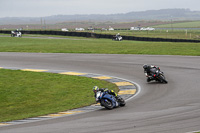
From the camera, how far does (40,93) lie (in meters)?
19.7

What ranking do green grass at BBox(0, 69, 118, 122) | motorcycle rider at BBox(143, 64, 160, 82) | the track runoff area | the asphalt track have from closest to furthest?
the asphalt track < the track runoff area < green grass at BBox(0, 69, 118, 122) < motorcycle rider at BBox(143, 64, 160, 82)

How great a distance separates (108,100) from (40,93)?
5542 millimetres

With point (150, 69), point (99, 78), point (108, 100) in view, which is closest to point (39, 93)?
point (99, 78)

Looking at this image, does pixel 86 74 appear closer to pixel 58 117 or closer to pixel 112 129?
pixel 58 117

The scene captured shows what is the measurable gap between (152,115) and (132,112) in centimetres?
109

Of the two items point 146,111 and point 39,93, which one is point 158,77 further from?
point 146,111

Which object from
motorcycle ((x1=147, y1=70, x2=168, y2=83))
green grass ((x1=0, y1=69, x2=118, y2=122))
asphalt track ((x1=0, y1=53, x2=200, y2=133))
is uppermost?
motorcycle ((x1=147, y1=70, x2=168, y2=83))

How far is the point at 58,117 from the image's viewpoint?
14.1m

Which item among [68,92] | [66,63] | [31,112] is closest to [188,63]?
[66,63]

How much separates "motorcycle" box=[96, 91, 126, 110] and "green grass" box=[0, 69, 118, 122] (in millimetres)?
1329

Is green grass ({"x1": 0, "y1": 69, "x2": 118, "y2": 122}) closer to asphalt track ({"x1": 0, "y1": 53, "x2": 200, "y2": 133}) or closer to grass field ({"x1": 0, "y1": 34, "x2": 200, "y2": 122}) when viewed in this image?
grass field ({"x1": 0, "y1": 34, "x2": 200, "y2": 122})

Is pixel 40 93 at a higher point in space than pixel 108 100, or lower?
lower

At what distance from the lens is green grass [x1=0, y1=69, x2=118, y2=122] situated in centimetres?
1631

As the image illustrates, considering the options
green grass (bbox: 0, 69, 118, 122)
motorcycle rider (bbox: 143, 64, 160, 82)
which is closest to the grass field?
green grass (bbox: 0, 69, 118, 122)
